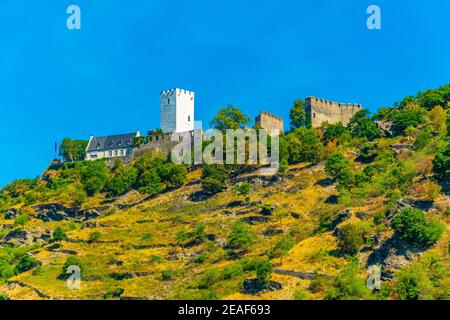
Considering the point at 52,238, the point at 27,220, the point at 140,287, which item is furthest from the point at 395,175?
the point at 27,220

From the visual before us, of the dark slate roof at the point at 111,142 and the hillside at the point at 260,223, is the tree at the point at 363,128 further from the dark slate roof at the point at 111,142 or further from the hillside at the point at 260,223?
the dark slate roof at the point at 111,142

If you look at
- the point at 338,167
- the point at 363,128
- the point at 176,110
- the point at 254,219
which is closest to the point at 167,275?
the point at 254,219

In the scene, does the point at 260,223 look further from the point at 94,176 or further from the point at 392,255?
the point at 94,176

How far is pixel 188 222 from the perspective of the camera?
67.0m

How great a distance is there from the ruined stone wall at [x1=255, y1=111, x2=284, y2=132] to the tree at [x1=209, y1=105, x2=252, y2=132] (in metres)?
1.22

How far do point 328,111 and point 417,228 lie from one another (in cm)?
4453

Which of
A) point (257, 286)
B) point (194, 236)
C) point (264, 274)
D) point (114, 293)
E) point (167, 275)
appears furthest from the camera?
point (194, 236)

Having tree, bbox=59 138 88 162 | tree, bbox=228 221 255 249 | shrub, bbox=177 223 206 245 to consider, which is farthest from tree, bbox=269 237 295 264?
tree, bbox=59 138 88 162

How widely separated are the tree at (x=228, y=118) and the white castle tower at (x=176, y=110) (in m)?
11.6

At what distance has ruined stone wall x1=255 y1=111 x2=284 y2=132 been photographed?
86250 mm

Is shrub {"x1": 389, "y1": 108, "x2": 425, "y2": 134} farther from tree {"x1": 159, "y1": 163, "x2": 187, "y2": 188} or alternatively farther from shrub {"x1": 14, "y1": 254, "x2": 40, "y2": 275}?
shrub {"x1": 14, "y1": 254, "x2": 40, "y2": 275}

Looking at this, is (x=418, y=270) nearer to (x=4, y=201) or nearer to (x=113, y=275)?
(x=113, y=275)

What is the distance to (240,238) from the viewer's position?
58375 mm
